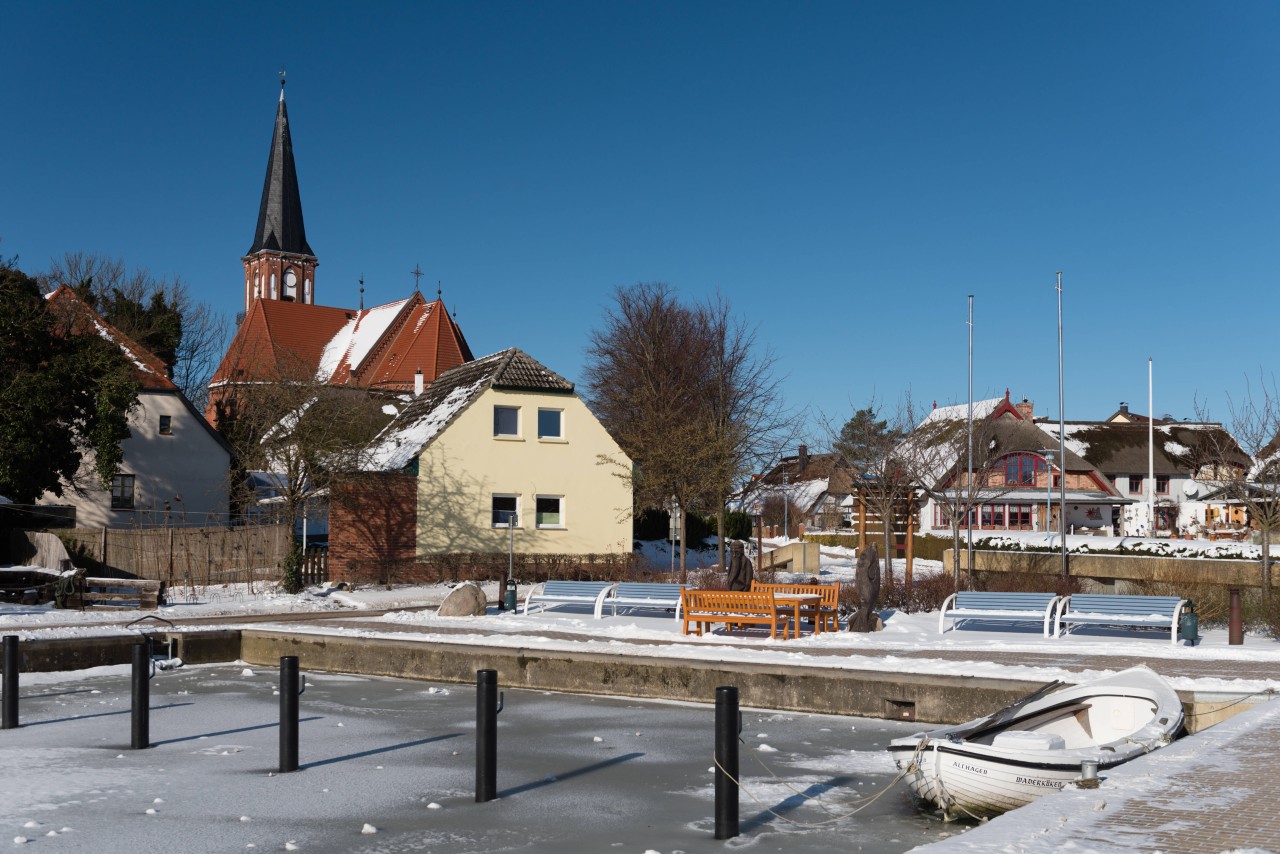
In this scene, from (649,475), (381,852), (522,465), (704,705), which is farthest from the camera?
(649,475)

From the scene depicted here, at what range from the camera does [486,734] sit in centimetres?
964

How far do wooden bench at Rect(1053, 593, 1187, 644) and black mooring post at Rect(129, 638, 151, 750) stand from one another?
40.9 feet

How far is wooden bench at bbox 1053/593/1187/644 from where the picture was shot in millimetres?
17219

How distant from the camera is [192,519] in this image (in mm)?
45500

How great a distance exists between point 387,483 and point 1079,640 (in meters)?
19.9

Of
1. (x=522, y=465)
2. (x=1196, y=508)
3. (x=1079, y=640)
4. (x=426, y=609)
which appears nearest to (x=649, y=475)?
(x=522, y=465)

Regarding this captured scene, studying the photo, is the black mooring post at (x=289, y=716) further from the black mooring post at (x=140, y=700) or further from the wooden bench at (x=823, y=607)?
the wooden bench at (x=823, y=607)

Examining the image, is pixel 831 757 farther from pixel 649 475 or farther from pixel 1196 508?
pixel 1196 508

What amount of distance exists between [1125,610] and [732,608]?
575 cm

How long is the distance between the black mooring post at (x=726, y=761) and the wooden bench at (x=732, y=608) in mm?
9508

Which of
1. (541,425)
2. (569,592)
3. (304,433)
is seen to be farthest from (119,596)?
(541,425)

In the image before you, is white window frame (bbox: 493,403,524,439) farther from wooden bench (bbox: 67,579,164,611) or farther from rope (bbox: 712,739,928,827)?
rope (bbox: 712,739,928,827)

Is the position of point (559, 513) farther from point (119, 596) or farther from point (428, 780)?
point (428, 780)

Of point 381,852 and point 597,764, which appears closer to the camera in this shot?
point 381,852
